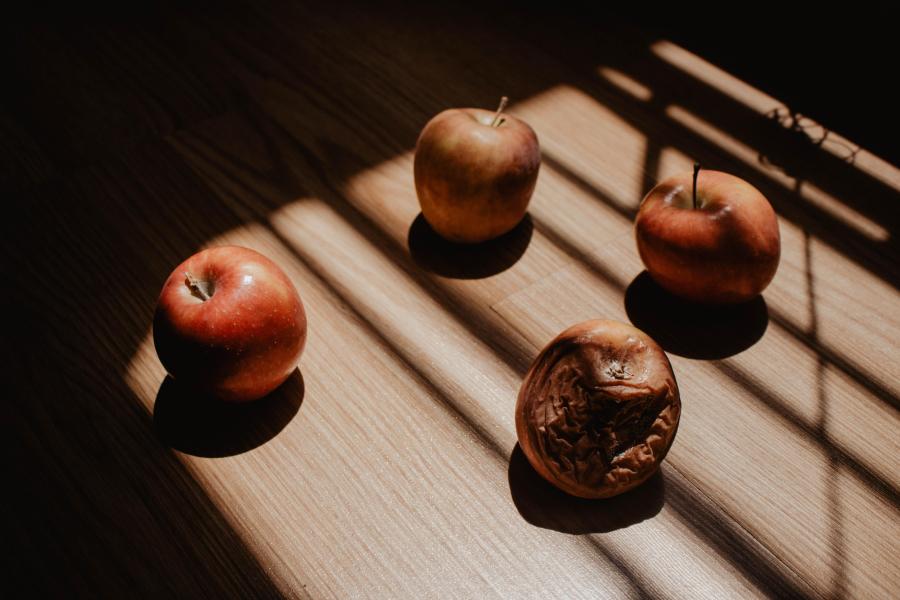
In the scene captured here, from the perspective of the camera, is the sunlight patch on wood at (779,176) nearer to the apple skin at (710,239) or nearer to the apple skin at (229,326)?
the apple skin at (710,239)

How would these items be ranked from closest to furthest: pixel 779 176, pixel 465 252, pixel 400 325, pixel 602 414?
pixel 602 414
pixel 400 325
pixel 465 252
pixel 779 176

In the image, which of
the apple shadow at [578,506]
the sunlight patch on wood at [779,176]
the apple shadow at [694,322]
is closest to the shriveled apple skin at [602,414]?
the apple shadow at [578,506]

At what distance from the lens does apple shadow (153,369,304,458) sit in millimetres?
1168

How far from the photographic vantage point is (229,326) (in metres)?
1.10

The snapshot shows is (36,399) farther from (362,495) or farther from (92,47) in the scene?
(92,47)

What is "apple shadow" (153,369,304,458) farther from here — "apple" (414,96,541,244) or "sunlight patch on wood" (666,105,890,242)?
"sunlight patch on wood" (666,105,890,242)

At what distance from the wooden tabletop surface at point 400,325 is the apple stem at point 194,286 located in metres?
0.20

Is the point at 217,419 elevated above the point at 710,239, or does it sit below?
below

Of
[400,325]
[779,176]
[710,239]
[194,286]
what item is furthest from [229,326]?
[779,176]

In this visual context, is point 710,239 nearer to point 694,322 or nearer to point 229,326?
point 694,322

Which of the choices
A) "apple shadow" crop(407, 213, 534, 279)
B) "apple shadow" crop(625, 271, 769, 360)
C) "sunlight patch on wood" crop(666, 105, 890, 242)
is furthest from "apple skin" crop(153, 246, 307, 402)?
"sunlight patch on wood" crop(666, 105, 890, 242)

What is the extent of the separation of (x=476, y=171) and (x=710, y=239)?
1.41 feet

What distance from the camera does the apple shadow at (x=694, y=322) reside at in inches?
52.4

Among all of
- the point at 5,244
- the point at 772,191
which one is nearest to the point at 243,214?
the point at 5,244
